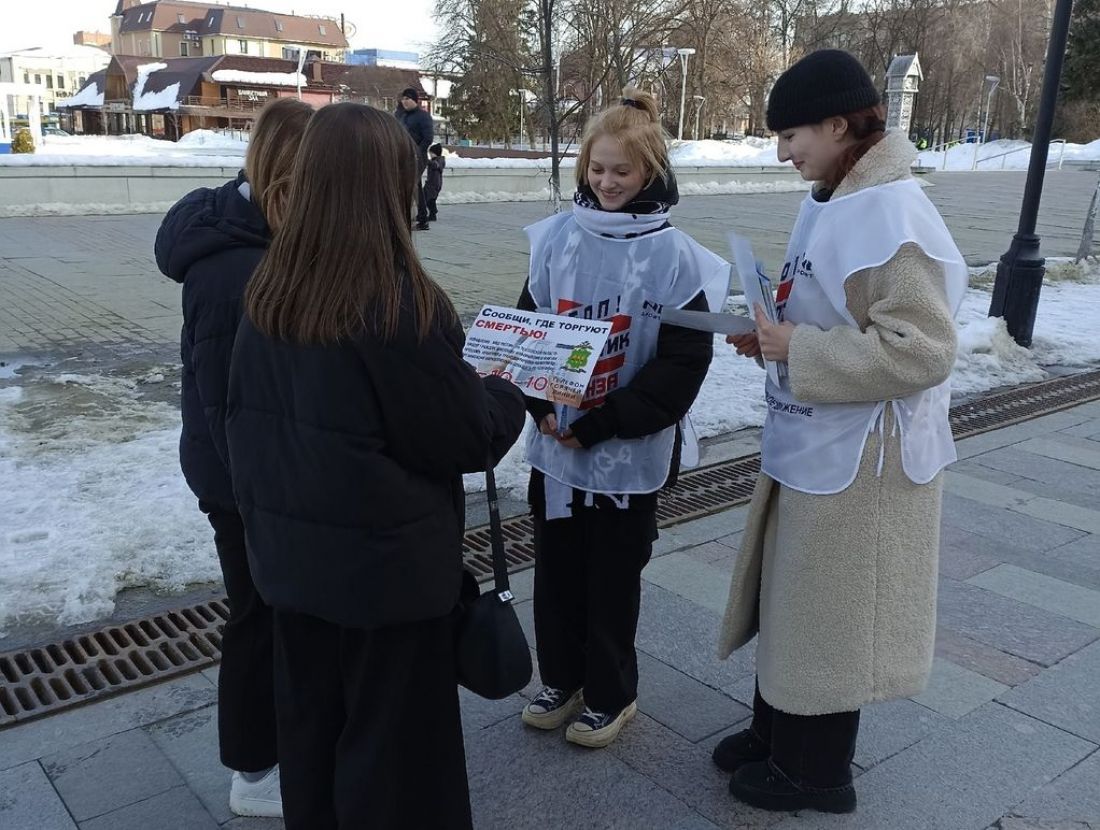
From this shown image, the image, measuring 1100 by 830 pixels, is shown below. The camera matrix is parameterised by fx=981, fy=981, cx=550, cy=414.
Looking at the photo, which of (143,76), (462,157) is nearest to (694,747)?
(462,157)

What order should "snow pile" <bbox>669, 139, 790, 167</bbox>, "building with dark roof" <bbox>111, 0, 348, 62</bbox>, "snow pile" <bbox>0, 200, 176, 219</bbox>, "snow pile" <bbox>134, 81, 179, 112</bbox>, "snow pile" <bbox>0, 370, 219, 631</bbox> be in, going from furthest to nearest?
→ "building with dark roof" <bbox>111, 0, 348, 62</bbox> < "snow pile" <bbox>134, 81, 179, 112</bbox> < "snow pile" <bbox>669, 139, 790, 167</bbox> < "snow pile" <bbox>0, 200, 176, 219</bbox> < "snow pile" <bbox>0, 370, 219, 631</bbox>

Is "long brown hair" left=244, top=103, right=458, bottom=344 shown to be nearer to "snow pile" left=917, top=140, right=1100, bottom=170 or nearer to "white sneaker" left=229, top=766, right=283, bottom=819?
"white sneaker" left=229, top=766, right=283, bottom=819

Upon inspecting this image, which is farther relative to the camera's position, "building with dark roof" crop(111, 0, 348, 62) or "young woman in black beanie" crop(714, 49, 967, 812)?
"building with dark roof" crop(111, 0, 348, 62)

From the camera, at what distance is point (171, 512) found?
4.24 metres

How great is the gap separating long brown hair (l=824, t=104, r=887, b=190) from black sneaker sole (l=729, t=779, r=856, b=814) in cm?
152

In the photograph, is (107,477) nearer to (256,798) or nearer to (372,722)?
(256,798)

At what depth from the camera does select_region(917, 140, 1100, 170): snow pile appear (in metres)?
42.0

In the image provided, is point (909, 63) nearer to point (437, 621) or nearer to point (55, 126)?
point (437, 621)

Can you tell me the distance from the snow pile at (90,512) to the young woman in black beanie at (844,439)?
243 cm

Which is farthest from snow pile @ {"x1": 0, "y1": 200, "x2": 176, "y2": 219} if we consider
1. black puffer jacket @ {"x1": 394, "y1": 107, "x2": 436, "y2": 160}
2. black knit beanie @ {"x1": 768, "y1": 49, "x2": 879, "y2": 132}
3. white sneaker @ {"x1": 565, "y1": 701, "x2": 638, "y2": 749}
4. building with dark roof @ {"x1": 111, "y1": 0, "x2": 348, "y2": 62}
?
building with dark roof @ {"x1": 111, "y1": 0, "x2": 348, "y2": 62}

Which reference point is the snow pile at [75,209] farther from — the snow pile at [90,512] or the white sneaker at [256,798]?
the white sneaker at [256,798]

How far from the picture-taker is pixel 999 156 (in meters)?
45.1

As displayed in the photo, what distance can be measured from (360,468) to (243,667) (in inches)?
35.6

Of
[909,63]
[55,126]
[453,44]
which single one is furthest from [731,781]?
[55,126]
